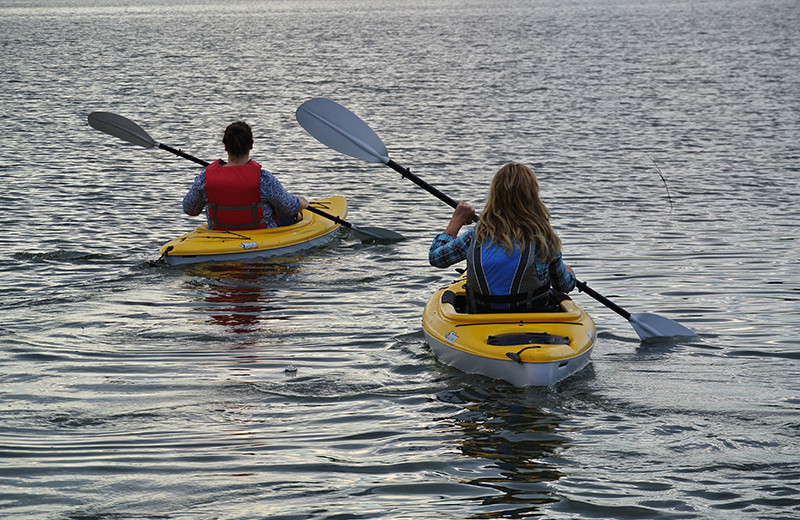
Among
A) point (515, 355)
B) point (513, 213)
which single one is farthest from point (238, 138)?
point (515, 355)

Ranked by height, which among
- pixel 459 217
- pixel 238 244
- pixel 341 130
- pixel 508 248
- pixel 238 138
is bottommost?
pixel 238 244

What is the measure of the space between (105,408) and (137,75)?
26478 millimetres

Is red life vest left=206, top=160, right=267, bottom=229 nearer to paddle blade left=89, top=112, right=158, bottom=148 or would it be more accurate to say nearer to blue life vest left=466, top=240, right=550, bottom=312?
paddle blade left=89, top=112, right=158, bottom=148

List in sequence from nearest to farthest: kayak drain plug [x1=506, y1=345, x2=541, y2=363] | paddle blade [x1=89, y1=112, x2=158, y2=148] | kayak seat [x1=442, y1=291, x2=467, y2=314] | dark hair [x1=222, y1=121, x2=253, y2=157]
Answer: kayak drain plug [x1=506, y1=345, x2=541, y2=363]
kayak seat [x1=442, y1=291, x2=467, y2=314]
dark hair [x1=222, y1=121, x2=253, y2=157]
paddle blade [x1=89, y1=112, x2=158, y2=148]

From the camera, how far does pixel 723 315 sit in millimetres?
7660

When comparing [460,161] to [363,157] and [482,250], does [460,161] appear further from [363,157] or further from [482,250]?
[482,250]

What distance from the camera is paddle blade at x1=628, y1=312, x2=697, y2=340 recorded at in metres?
6.97

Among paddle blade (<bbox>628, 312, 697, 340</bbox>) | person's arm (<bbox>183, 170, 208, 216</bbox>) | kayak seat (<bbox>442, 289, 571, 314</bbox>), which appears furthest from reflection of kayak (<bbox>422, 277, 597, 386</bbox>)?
person's arm (<bbox>183, 170, 208, 216</bbox>)

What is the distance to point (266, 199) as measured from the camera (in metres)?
9.16

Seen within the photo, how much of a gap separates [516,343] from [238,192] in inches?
157

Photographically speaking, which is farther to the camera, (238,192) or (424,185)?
(238,192)

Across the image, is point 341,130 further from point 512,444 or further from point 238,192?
point 512,444

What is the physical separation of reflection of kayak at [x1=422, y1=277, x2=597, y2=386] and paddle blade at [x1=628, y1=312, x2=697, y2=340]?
0.86 meters

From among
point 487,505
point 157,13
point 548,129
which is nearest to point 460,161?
point 548,129
